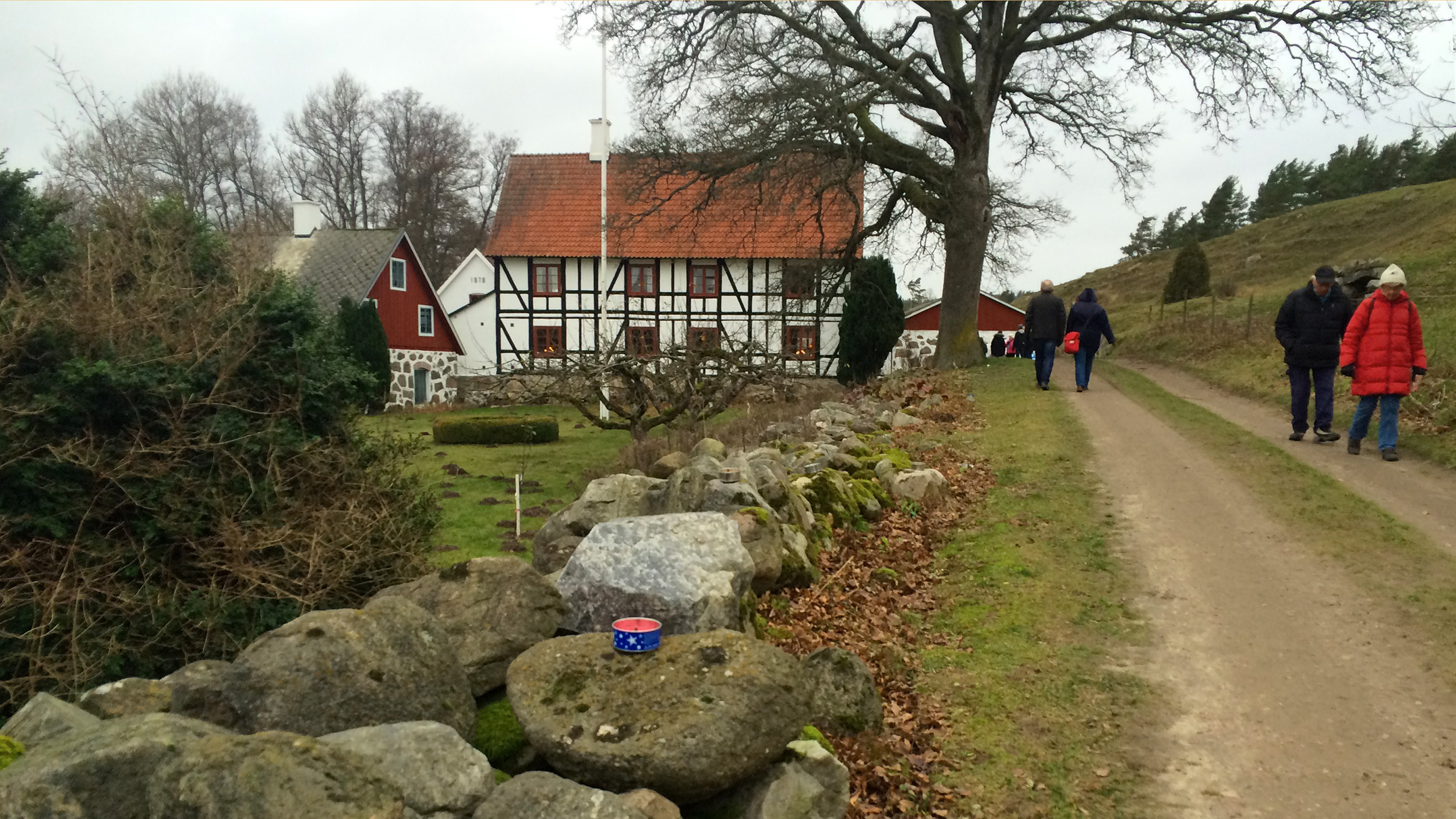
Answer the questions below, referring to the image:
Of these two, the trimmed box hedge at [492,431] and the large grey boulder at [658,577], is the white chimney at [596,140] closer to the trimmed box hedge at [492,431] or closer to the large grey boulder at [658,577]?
the trimmed box hedge at [492,431]

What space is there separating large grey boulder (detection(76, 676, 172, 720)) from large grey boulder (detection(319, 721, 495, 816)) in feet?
3.39

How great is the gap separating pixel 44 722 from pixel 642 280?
30.4 metres

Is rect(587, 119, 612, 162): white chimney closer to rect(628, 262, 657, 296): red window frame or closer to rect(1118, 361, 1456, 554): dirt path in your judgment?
rect(628, 262, 657, 296): red window frame

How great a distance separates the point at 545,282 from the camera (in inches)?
1308

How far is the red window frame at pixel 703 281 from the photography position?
32812 millimetres

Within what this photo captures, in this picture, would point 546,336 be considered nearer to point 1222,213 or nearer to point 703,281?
point 703,281

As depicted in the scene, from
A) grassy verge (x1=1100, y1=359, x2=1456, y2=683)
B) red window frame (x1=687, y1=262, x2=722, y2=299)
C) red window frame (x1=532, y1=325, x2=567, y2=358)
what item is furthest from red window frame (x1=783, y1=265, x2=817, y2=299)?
grassy verge (x1=1100, y1=359, x2=1456, y2=683)

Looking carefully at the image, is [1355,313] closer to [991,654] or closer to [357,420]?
[991,654]

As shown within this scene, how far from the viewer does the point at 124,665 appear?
532 centimetres

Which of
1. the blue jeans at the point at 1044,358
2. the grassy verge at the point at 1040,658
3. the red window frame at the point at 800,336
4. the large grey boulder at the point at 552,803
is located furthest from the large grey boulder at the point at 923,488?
the red window frame at the point at 800,336

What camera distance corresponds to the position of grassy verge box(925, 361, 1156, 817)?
4.46 metres

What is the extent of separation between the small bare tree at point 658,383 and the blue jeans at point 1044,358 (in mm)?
5162

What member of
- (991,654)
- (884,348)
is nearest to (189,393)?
(991,654)

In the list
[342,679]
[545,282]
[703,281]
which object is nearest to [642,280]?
[703,281]
